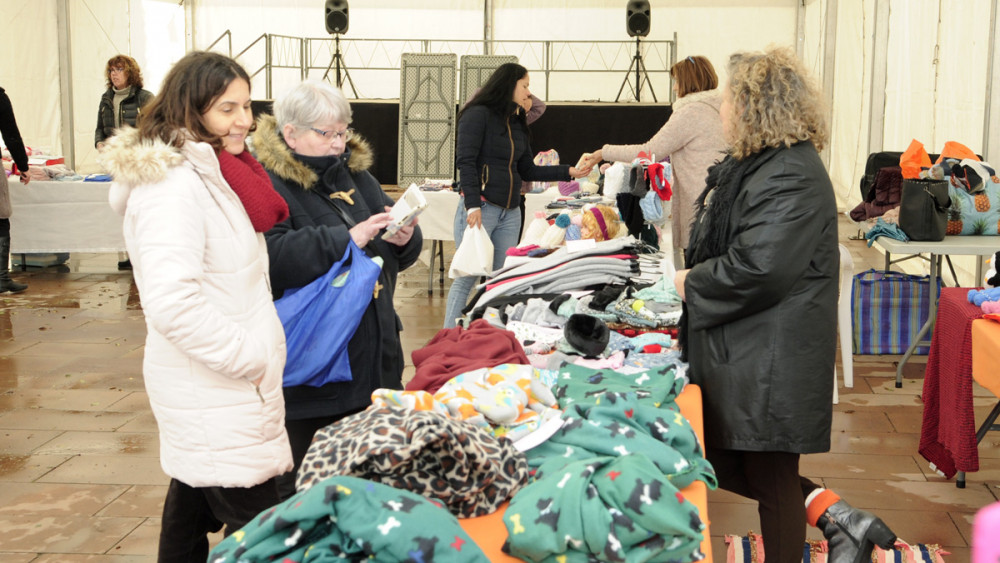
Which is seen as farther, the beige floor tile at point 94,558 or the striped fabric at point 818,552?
the beige floor tile at point 94,558

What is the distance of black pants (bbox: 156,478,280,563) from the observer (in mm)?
2059

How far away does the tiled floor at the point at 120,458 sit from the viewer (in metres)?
3.10

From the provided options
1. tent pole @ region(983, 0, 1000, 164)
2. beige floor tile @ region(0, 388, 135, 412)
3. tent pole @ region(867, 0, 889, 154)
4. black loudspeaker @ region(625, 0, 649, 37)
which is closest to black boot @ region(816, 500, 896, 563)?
beige floor tile @ region(0, 388, 135, 412)

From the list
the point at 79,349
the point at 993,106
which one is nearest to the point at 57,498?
the point at 79,349

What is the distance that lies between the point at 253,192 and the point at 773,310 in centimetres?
121

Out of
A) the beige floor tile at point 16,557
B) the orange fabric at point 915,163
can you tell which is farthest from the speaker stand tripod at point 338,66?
the beige floor tile at point 16,557

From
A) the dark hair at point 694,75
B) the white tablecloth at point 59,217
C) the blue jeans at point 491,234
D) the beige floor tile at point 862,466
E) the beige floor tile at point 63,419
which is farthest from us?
the white tablecloth at point 59,217

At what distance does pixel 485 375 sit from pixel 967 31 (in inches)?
217

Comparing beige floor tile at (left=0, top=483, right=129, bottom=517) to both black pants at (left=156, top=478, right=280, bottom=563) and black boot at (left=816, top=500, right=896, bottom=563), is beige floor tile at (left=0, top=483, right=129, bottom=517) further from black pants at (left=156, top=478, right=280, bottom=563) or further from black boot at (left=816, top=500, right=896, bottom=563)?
black boot at (left=816, top=500, right=896, bottom=563)

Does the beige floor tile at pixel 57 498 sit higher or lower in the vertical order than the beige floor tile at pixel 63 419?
lower

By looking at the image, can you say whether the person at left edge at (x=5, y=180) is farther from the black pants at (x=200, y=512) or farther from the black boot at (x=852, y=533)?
the black boot at (x=852, y=533)

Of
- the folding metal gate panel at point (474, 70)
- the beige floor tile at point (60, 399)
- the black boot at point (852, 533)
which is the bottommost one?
the beige floor tile at point (60, 399)

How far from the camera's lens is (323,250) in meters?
2.32

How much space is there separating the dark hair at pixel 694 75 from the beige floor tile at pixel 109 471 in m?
2.95
